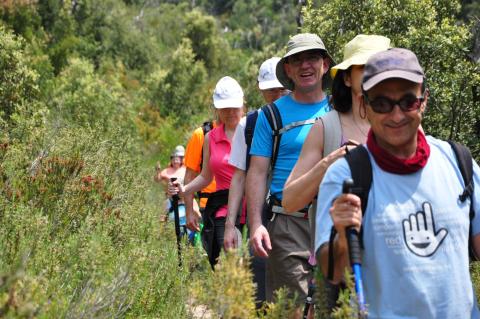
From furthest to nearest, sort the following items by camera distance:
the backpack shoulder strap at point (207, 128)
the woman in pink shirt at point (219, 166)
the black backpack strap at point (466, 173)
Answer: the backpack shoulder strap at point (207, 128) → the woman in pink shirt at point (219, 166) → the black backpack strap at point (466, 173)

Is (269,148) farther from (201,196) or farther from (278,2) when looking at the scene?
(278,2)

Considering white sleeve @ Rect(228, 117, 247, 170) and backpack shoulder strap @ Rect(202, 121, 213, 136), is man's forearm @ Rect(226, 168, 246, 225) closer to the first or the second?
A: white sleeve @ Rect(228, 117, 247, 170)

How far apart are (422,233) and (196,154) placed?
448 centimetres

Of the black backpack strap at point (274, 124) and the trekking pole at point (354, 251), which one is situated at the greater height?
the black backpack strap at point (274, 124)

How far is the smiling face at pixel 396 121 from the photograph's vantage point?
2.92m

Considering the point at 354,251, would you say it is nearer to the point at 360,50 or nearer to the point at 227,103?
the point at 360,50

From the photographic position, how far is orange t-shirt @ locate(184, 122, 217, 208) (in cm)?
709

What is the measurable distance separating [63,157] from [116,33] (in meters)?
39.9

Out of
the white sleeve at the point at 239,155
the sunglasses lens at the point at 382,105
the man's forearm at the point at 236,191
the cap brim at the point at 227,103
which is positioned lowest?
the man's forearm at the point at 236,191

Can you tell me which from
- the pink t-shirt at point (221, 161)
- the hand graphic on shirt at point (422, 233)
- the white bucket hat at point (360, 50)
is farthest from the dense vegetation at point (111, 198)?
the white bucket hat at point (360, 50)

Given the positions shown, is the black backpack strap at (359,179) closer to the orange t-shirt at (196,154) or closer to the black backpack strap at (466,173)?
the black backpack strap at (466,173)

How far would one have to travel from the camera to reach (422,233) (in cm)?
284

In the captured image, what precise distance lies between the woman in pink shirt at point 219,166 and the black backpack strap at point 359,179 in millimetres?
3613

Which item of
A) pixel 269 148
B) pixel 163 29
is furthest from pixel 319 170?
pixel 163 29
